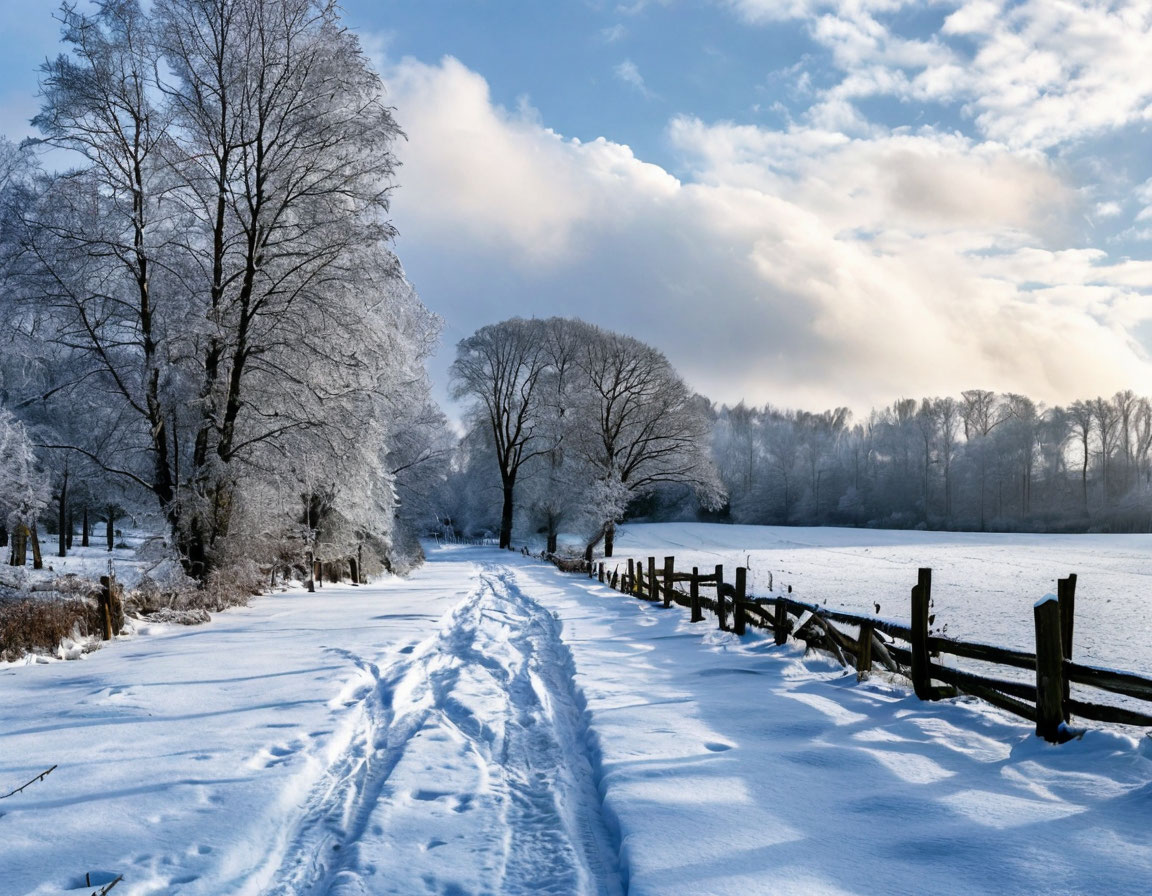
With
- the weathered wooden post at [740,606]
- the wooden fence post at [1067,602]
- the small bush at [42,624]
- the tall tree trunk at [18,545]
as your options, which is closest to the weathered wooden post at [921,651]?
the wooden fence post at [1067,602]

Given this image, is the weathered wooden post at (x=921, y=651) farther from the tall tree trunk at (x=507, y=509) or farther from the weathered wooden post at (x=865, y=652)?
the tall tree trunk at (x=507, y=509)

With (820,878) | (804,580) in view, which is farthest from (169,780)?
(804,580)

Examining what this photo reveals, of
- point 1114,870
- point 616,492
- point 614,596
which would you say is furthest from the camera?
point 616,492

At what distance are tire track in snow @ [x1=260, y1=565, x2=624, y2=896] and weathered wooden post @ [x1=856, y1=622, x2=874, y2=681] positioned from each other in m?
3.56

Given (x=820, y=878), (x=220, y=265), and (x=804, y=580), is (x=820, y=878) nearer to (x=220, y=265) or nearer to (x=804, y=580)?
(x=220, y=265)

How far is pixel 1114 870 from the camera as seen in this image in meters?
3.48

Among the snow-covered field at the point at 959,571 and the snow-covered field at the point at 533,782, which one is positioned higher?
the snow-covered field at the point at 533,782

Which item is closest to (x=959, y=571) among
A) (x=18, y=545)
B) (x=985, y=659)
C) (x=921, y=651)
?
(x=921, y=651)

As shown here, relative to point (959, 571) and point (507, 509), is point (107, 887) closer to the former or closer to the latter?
point (959, 571)

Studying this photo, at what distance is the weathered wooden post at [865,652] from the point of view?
803 centimetres

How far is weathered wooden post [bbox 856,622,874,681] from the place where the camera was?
8031 mm

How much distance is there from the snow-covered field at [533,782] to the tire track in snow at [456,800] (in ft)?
0.07

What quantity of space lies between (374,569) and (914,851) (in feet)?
75.4

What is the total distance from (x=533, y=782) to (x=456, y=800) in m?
0.62
